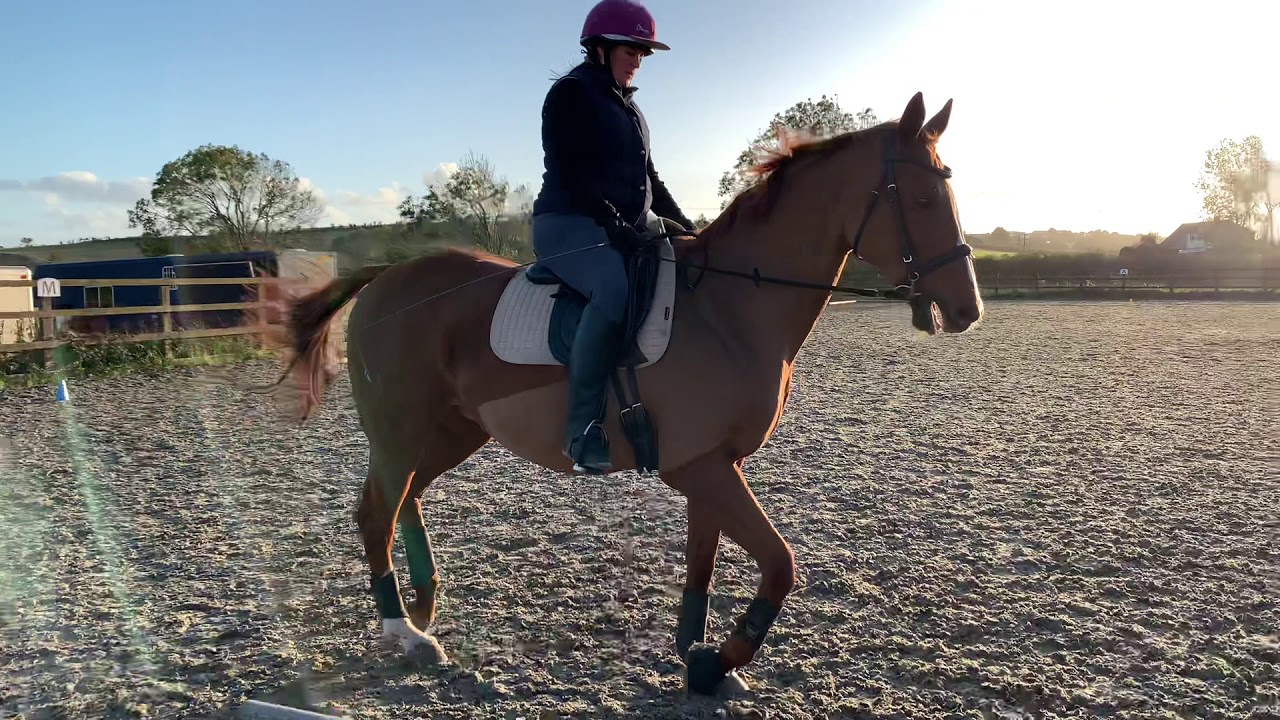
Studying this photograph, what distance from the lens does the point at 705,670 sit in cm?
330

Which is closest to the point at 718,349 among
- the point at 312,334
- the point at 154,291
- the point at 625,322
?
the point at 625,322

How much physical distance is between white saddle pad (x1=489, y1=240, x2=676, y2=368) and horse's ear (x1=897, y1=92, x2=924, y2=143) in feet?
3.76

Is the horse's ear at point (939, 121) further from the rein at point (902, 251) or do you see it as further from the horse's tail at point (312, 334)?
the horse's tail at point (312, 334)

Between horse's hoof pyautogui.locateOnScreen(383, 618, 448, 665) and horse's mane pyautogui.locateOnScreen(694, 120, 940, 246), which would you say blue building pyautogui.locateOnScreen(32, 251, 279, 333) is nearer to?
horse's hoof pyautogui.locateOnScreen(383, 618, 448, 665)

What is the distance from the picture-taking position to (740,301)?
345cm

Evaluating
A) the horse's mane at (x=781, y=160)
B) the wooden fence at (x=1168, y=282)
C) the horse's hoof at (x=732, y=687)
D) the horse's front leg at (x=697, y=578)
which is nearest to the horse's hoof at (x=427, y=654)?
the horse's front leg at (x=697, y=578)

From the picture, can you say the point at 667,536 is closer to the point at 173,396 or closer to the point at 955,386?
the point at 955,386

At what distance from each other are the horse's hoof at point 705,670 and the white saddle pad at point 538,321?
1.30 m

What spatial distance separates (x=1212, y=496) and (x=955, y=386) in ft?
18.9

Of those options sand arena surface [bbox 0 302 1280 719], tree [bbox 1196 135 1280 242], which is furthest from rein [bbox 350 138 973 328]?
tree [bbox 1196 135 1280 242]

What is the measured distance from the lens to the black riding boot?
3.25 m

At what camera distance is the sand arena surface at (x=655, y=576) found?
11.0ft

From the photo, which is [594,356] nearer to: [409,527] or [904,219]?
[904,219]

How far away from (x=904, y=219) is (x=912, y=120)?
1.40ft
